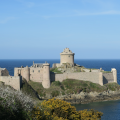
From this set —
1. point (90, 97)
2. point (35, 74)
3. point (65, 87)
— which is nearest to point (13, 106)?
point (35, 74)

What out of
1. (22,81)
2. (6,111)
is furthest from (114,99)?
(6,111)

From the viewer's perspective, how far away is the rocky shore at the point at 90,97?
189 feet

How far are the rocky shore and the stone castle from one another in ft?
12.3

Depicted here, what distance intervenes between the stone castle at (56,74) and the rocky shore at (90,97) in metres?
3.74

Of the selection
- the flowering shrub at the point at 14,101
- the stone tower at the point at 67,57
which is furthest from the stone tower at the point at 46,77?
the flowering shrub at the point at 14,101

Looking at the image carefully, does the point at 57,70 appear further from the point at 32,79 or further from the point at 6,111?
the point at 6,111

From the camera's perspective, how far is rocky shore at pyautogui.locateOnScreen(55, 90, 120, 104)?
57.8 meters

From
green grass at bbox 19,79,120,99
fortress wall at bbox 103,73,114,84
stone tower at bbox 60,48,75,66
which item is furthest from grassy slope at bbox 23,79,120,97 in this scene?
stone tower at bbox 60,48,75,66

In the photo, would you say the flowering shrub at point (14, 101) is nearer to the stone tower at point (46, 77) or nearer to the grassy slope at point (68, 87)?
the grassy slope at point (68, 87)

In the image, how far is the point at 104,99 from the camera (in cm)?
6047

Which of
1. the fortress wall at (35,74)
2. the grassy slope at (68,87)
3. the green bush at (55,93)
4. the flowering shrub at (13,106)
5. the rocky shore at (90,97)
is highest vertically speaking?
the fortress wall at (35,74)

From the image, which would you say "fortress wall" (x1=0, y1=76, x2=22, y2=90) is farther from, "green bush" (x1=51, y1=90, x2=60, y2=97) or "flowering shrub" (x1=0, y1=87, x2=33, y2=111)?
"flowering shrub" (x1=0, y1=87, x2=33, y2=111)

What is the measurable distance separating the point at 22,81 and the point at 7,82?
4.05 meters

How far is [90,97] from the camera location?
59.9 metres
